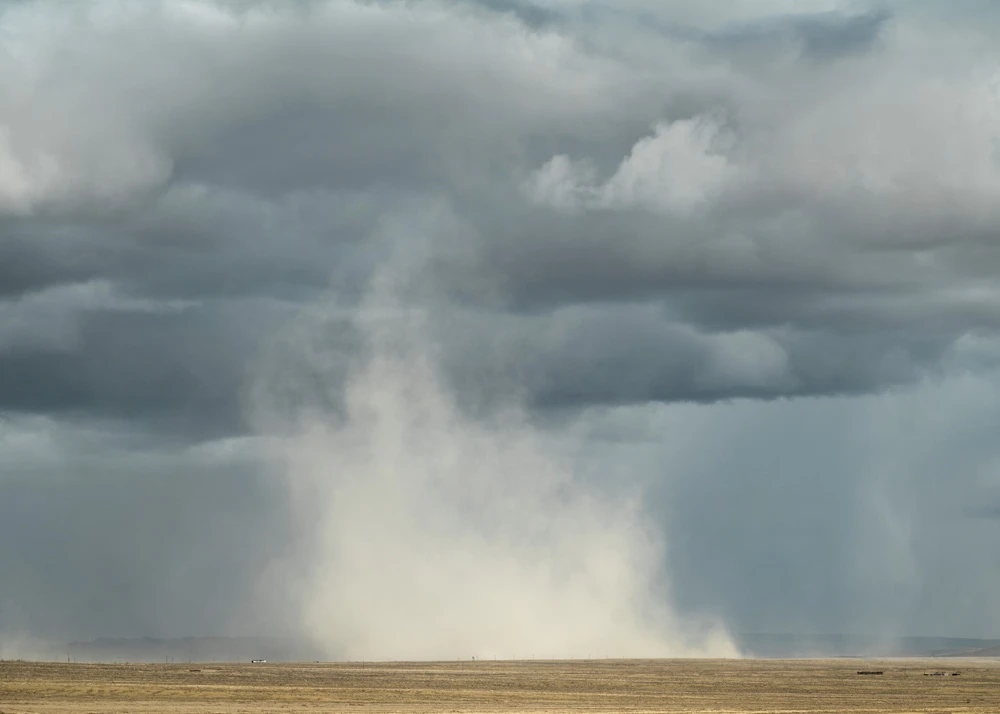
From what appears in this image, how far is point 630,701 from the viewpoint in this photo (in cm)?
15012

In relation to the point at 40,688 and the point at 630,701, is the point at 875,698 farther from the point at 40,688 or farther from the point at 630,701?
the point at 40,688

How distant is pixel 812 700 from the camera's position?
6132 inches

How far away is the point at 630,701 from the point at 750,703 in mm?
14308

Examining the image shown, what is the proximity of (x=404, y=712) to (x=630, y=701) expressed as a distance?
35.3 metres

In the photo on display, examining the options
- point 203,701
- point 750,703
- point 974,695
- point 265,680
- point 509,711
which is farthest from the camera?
point 265,680

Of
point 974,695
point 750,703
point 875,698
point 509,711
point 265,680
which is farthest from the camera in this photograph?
point 265,680

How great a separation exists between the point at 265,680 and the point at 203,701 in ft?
179

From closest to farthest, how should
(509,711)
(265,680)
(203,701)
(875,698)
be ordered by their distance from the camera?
(509,711) → (203,701) → (875,698) → (265,680)

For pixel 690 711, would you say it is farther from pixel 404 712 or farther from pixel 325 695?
pixel 325 695

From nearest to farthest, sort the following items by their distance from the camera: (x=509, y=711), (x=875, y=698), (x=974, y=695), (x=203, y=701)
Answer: (x=509, y=711)
(x=203, y=701)
(x=875, y=698)
(x=974, y=695)

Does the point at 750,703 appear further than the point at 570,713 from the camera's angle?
Yes

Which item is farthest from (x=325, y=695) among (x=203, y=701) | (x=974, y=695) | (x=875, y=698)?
(x=974, y=695)

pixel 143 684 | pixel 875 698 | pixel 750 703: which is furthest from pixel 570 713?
pixel 143 684

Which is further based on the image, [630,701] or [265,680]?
[265,680]
